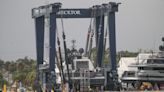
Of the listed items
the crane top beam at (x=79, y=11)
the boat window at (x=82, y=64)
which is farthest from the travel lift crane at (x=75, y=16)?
the boat window at (x=82, y=64)

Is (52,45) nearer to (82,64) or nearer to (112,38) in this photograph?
(112,38)

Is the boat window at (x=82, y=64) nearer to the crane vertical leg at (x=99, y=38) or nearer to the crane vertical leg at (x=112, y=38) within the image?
the crane vertical leg at (x=99, y=38)

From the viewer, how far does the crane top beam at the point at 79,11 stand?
81938mm

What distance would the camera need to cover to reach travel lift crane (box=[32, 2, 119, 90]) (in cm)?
8006

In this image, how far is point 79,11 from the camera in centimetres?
8450

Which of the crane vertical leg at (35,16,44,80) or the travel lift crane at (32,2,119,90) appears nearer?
the travel lift crane at (32,2,119,90)

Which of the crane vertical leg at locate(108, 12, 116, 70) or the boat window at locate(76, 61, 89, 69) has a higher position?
the crane vertical leg at locate(108, 12, 116, 70)

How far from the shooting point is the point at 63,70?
9038 cm

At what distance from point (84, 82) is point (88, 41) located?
18169 millimetres

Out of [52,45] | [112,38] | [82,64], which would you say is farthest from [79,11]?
[82,64]

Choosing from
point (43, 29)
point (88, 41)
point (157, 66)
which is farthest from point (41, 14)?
point (157, 66)

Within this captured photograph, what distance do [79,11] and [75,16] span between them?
880 mm

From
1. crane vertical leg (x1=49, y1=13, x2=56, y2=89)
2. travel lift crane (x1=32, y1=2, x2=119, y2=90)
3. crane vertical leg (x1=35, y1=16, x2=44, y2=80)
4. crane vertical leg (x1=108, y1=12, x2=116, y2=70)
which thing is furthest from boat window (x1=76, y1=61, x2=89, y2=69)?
crane vertical leg (x1=49, y1=13, x2=56, y2=89)

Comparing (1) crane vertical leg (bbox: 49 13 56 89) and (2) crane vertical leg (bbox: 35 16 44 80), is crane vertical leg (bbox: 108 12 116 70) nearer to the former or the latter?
(1) crane vertical leg (bbox: 49 13 56 89)
